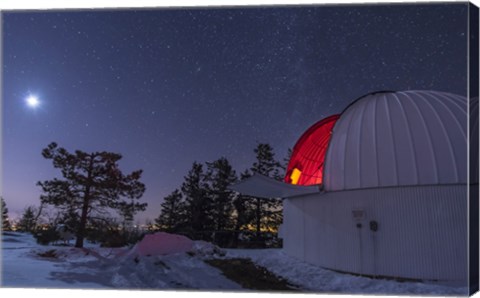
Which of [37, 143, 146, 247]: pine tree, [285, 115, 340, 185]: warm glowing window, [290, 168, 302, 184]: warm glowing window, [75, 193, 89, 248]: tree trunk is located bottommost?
[75, 193, 89, 248]: tree trunk

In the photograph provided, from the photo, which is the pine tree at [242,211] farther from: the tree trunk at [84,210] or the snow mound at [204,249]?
the tree trunk at [84,210]

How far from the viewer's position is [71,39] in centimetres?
902

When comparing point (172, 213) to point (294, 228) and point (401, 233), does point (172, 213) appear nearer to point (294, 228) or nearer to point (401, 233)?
point (294, 228)

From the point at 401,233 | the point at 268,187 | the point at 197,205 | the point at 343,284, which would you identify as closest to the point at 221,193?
the point at 197,205

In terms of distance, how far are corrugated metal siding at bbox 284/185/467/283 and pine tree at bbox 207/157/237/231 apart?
5749mm

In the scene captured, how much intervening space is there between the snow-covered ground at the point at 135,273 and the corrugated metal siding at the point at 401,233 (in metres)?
0.37

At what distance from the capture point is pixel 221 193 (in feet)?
54.4

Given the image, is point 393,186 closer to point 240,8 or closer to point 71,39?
point 240,8

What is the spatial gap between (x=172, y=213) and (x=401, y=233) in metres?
8.52

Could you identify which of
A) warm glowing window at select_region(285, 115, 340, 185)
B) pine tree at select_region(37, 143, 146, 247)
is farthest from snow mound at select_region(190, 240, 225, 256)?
warm glowing window at select_region(285, 115, 340, 185)

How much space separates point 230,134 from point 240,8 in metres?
4.08

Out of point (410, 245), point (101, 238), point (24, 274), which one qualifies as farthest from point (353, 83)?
point (24, 274)

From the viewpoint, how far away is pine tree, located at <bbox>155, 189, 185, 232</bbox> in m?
12.2

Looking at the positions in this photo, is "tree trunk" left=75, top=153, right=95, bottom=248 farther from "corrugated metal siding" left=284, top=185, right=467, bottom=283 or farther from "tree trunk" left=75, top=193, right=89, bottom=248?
"corrugated metal siding" left=284, top=185, right=467, bottom=283
